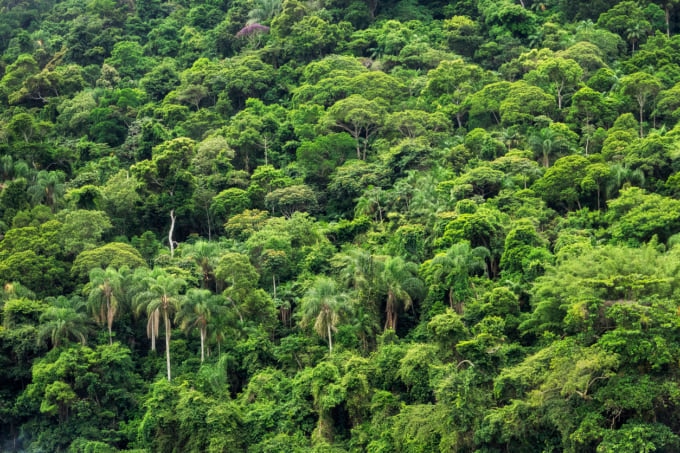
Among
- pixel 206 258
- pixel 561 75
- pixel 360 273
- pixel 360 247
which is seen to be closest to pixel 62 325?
pixel 206 258

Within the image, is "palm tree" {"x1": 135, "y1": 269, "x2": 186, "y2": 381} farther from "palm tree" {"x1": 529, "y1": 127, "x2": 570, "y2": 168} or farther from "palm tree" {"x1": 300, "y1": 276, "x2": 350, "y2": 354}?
"palm tree" {"x1": 529, "y1": 127, "x2": 570, "y2": 168}

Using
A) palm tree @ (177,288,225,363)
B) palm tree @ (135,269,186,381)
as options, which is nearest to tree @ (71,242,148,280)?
palm tree @ (135,269,186,381)

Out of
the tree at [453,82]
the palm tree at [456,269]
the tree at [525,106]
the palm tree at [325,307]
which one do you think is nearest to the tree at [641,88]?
the tree at [525,106]

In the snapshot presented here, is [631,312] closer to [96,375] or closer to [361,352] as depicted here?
[361,352]

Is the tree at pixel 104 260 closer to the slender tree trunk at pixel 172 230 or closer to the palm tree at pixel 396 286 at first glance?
the slender tree trunk at pixel 172 230

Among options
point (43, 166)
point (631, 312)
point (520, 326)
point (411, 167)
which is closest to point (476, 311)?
point (520, 326)

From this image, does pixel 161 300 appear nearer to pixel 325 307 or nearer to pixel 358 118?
pixel 325 307
